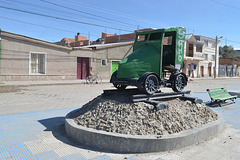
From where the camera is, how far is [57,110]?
7.72 meters

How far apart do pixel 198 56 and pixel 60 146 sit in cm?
4093

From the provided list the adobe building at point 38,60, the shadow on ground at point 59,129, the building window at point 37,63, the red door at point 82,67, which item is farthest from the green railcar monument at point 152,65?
the red door at point 82,67

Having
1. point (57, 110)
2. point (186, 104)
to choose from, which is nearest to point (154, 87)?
point (186, 104)

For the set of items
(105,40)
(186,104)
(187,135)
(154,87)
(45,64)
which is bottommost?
(187,135)

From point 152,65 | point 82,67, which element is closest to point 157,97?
point 152,65

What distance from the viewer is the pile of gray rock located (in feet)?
14.0

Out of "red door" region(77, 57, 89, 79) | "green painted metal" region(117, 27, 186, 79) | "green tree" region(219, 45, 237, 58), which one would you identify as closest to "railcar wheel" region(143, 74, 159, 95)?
"green painted metal" region(117, 27, 186, 79)

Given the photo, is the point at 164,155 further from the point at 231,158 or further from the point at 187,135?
the point at 231,158

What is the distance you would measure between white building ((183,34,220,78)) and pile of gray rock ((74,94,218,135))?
111 feet

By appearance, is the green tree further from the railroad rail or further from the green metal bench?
the railroad rail

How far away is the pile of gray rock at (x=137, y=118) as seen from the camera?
14.0 ft

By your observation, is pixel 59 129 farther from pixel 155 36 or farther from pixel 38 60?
pixel 38 60

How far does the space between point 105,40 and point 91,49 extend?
16051 millimetres

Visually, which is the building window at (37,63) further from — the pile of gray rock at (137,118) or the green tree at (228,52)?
the green tree at (228,52)
